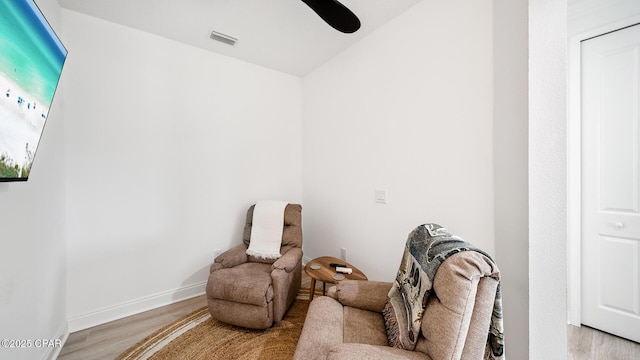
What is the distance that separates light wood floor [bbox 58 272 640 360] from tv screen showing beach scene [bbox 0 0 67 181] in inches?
56.9

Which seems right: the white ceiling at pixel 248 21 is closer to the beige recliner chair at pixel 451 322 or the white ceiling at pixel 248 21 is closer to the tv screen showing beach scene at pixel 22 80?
the tv screen showing beach scene at pixel 22 80

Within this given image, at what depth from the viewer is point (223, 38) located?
92.5 inches

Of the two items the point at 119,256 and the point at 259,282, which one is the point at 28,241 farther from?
the point at 259,282

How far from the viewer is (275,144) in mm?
3104

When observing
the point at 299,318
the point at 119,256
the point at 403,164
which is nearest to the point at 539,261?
the point at 403,164

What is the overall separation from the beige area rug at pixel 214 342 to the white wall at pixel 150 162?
0.57 metres

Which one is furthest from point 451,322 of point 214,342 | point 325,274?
point 214,342

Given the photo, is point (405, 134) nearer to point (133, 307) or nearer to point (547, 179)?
point (547, 179)

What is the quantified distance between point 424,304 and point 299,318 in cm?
133

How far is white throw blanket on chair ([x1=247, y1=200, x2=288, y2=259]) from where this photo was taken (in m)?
2.39

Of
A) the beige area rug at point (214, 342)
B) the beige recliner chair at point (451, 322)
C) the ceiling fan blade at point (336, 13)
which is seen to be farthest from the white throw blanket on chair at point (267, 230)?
the ceiling fan blade at point (336, 13)

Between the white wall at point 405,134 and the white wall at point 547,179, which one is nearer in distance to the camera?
the white wall at point 547,179

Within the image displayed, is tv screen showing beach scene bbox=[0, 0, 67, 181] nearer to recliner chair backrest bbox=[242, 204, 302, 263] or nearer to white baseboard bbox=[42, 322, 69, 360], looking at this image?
white baseboard bbox=[42, 322, 69, 360]

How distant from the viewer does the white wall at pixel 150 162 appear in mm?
1994
